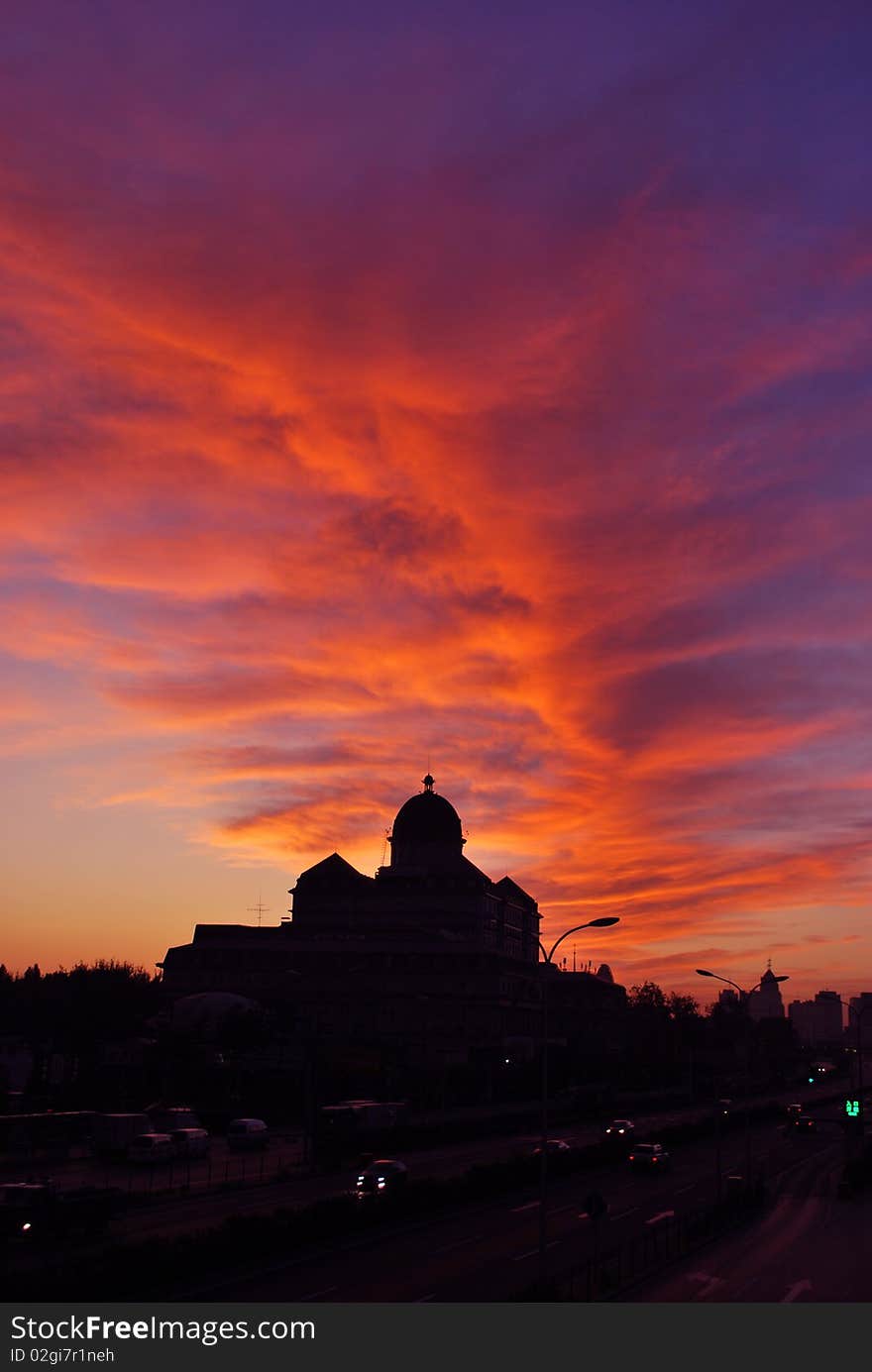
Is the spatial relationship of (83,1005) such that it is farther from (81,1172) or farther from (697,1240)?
(697,1240)

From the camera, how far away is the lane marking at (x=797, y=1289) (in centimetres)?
4157

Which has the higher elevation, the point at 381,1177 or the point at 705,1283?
the point at 381,1177

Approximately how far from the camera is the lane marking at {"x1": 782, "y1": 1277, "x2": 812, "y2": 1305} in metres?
41.6

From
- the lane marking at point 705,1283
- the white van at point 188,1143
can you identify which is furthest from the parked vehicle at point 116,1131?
the lane marking at point 705,1283

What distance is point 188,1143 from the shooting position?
83000 millimetres

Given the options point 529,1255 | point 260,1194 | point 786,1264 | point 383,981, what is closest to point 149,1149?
point 260,1194

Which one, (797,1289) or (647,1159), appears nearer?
(797,1289)

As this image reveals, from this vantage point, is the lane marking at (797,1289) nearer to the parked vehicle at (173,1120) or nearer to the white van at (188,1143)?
the white van at (188,1143)

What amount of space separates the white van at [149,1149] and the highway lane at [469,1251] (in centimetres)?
2434

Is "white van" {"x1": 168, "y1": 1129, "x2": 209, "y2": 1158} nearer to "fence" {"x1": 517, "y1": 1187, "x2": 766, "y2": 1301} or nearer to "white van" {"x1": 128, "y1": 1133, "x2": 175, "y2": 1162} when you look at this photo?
"white van" {"x1": 128, "y1": 1133, "x2": 175, "y2": 1162}

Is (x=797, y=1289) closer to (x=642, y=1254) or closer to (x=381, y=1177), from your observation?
(x=642, y=1254)

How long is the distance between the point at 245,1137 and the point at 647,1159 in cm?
2865

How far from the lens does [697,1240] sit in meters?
52.4

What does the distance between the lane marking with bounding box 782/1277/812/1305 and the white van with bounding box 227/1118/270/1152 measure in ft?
168
